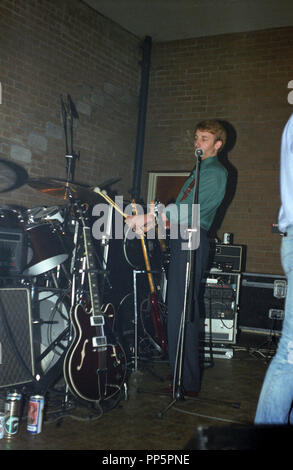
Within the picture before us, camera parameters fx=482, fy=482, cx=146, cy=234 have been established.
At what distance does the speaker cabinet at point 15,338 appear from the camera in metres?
2.81

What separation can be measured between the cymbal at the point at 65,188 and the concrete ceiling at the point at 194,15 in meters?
3.37

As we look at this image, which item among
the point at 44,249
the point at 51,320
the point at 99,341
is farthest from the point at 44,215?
the point at 99,341

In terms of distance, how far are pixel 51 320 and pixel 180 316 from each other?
0.92 meters

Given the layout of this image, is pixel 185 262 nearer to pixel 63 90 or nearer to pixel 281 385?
pixel 281 385

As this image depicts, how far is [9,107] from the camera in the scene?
4.85 m

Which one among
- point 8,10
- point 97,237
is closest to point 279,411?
point 97,237

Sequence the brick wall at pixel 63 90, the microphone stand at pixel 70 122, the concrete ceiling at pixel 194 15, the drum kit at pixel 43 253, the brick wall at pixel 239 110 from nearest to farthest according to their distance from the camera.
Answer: the drum kit at pixel 43 253 < the brick wall at pixel 63 90 < the microphone stand at pixel 70 122 < the concrete ceiling at pixel 194 15 < the brick wall at pixel 239 110

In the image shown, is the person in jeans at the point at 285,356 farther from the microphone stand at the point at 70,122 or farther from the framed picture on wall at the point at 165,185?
the framed picture on wall at the point at 165,185

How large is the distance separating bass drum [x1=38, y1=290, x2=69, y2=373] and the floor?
0.22 metres

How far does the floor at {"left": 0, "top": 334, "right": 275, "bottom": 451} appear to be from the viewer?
2.39 m

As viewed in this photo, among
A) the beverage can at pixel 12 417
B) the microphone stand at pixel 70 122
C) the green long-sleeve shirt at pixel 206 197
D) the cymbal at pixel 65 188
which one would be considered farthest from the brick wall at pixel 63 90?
the beverage can at pixel 12 417

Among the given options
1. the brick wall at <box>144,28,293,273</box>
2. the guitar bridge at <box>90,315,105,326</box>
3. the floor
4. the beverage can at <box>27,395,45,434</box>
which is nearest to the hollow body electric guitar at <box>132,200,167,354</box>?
the floor
